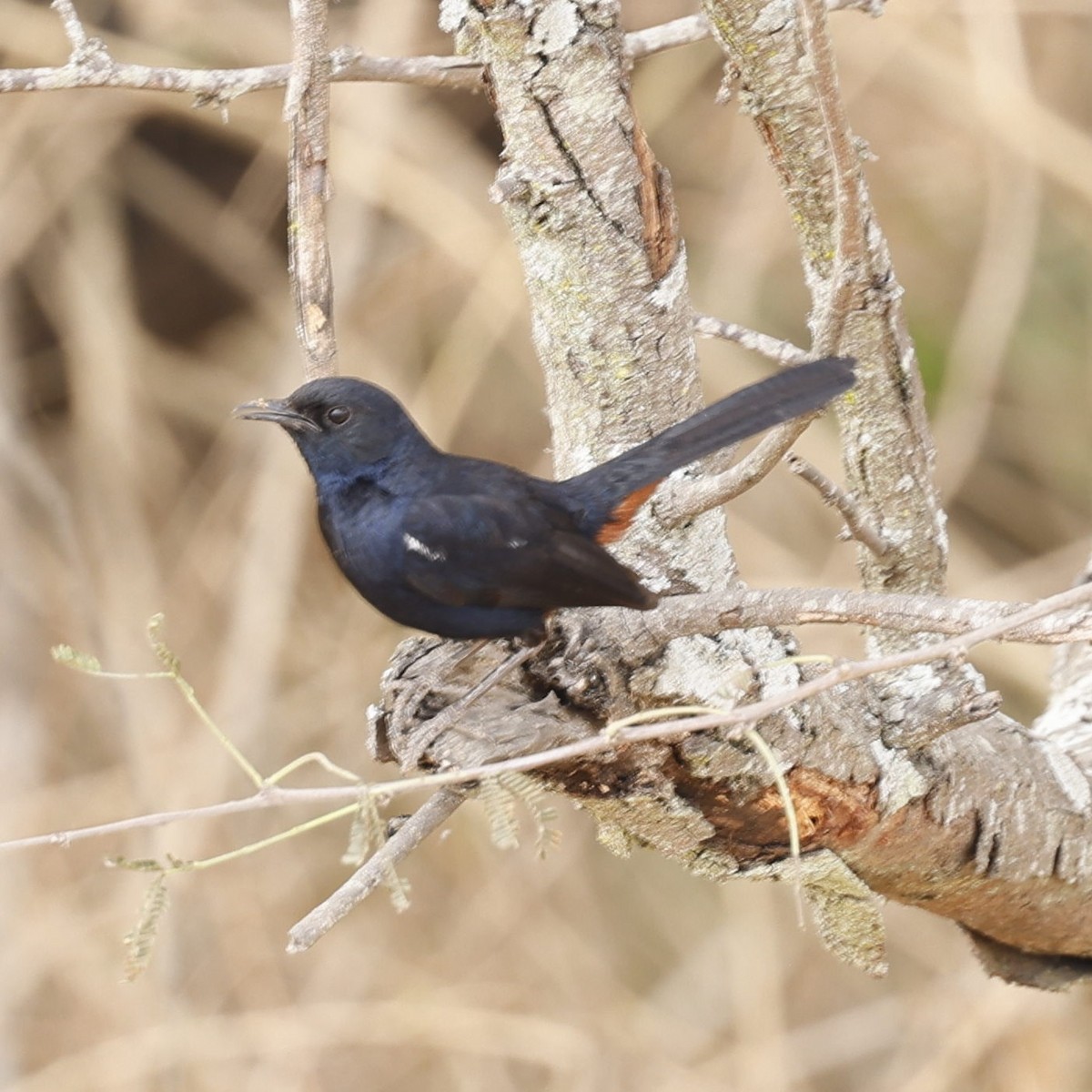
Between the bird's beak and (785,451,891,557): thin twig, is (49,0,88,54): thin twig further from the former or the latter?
(785,451,891,557): thin twig

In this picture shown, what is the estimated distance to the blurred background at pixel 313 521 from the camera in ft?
15.7

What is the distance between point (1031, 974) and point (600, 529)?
1504mm

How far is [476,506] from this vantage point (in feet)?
8.48

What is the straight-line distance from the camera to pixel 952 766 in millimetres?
2428

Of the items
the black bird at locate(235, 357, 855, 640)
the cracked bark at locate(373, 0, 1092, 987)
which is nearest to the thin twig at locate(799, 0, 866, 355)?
the cracked bark at locate(373, 0, 1092, 987)

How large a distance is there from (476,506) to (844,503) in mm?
706

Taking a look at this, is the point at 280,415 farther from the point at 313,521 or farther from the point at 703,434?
the point at 313,521

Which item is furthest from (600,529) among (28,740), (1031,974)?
(28,740)

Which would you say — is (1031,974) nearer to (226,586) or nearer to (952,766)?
(952,766)

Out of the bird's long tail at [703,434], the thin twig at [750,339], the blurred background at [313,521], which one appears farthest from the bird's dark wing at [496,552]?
the blurred background at [313,521]

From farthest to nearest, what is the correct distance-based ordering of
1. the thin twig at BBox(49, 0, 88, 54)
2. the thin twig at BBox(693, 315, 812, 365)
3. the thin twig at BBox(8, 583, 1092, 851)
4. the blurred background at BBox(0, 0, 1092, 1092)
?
the blurred background at BBox(0, 0, 1092, 1092), the thin twig at BBox(693, 315, 812, 365), the thin twig at BBox(49, 0, 88, 54), the thin twig at BBox(8, 583, 1092, 851)

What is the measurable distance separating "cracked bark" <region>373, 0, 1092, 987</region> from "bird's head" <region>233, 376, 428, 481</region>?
406 millimetres

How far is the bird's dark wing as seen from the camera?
2.30 m

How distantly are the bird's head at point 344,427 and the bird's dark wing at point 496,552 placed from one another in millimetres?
165
